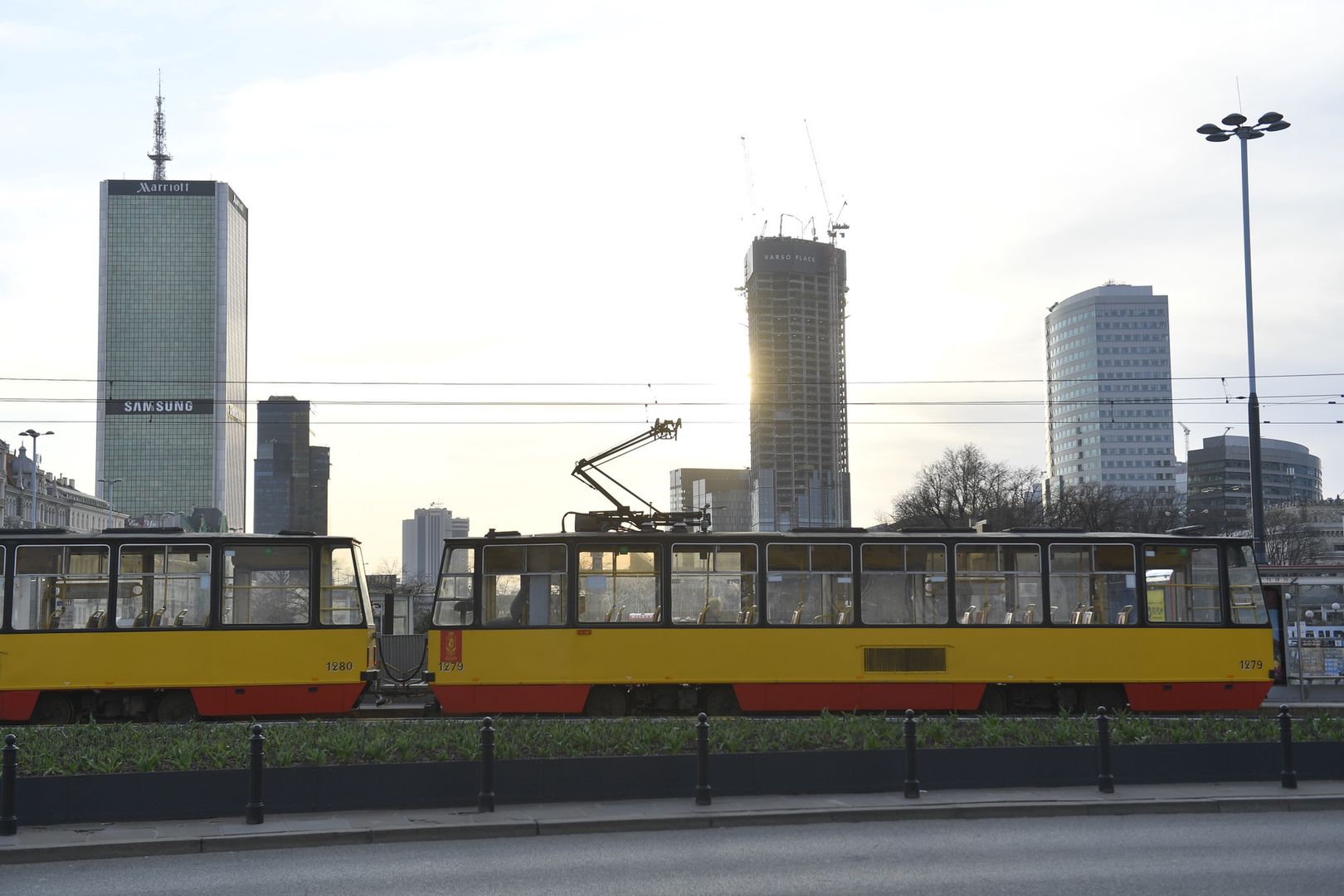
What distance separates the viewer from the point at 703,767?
14008 mm

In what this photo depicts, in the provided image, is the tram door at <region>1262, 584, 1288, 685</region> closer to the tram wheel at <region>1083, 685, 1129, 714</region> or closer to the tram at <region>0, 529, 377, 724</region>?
the tram wheel at <region>1083, 685, 1129, 714</region>

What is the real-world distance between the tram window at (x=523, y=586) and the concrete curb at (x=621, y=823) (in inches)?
349

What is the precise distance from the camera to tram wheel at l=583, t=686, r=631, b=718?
2217 centimetres

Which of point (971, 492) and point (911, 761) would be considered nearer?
point (911, 761)

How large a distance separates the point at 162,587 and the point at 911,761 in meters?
13.1

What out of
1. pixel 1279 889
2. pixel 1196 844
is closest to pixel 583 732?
pixel 1196 844

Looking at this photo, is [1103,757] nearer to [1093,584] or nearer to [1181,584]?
[1093,584]

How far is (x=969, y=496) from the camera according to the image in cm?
9200

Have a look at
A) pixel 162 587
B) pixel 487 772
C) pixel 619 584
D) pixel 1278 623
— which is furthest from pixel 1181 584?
pixel 162 587

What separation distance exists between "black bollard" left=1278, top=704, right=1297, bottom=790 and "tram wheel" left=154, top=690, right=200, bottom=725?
52.1 feet

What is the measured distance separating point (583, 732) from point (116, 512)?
176 meters

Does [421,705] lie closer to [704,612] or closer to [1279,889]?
[704,612]

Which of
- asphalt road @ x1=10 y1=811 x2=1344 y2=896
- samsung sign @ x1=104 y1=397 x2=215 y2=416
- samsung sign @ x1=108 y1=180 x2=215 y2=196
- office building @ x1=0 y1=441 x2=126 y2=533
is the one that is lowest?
asphalt road @ x1=10 y1=811 x2=1344 y2=896

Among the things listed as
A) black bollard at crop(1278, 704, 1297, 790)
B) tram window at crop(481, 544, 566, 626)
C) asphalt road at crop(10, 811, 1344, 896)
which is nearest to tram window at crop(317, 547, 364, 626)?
tram window at crop(481, 544, 566, 626)
